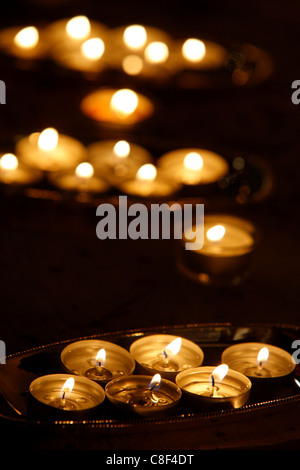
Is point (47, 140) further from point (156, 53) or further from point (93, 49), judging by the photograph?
point (156, 53)

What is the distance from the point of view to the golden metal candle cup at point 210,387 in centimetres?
110

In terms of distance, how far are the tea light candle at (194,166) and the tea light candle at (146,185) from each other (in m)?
0.05

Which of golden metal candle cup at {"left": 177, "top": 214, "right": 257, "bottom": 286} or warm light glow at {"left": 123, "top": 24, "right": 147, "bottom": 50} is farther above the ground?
warm light glow at {"left": 123, "top": 24, "right": 147, "bottom": 50}

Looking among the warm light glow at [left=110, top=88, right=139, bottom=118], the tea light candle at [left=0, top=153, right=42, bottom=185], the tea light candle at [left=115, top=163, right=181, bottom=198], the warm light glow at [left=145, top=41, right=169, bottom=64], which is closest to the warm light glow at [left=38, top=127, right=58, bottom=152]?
the tea light candle at [left=0, top=153, right=42, bottom=185]

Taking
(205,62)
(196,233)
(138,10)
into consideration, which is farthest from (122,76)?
(138,10)

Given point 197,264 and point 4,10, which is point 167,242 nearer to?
→ point 197,264

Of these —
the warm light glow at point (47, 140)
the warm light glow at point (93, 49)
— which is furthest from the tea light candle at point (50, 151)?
the warm light glow at point (93, 49)

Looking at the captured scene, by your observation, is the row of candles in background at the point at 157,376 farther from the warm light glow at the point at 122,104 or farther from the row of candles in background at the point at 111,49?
the row of candles in background at the point at 111,49

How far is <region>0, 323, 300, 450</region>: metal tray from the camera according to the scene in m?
1.03

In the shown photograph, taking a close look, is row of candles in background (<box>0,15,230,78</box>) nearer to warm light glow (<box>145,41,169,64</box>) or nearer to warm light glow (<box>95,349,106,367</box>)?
warm light glow (<box>145,41,169,64</box>)

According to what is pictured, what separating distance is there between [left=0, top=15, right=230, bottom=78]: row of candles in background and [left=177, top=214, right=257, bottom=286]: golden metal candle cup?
92 cm

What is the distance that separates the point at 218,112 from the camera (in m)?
2.46

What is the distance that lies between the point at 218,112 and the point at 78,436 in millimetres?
1616

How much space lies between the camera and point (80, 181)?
1.77 metres
